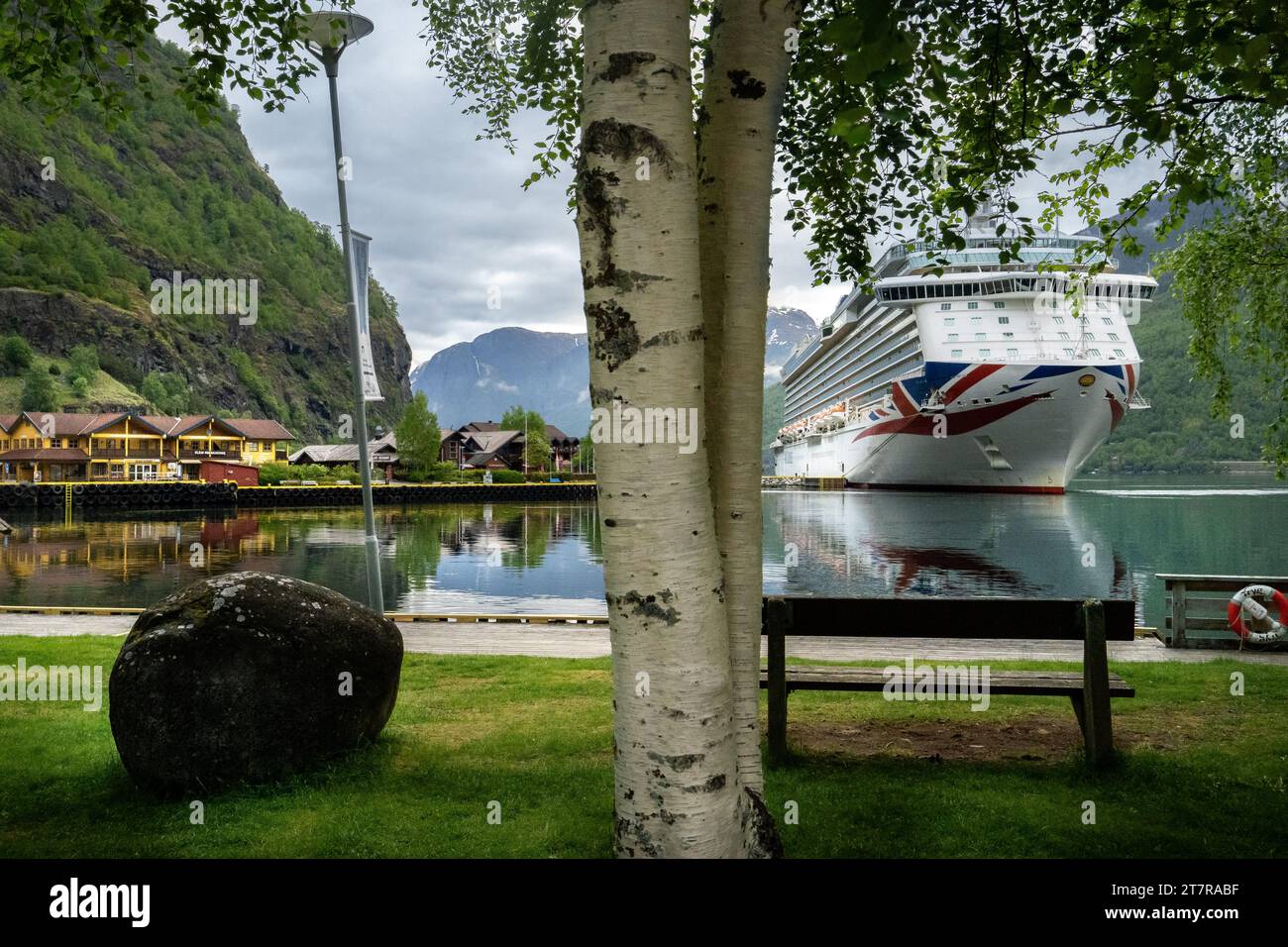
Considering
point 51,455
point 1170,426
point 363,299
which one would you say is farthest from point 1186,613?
point 1170,426

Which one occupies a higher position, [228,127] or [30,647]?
[228,127]

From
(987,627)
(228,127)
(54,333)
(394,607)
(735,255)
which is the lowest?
(394,607)

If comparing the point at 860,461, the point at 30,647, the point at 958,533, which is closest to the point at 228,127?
the point at 860,461

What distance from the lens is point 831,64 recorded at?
5.43m

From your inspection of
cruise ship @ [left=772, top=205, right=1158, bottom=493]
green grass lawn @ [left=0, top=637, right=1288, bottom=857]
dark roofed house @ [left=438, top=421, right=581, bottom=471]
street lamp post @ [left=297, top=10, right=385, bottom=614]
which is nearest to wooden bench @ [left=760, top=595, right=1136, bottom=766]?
green grass lawn @ [left=0, top=637, right=1288, bottom=857]

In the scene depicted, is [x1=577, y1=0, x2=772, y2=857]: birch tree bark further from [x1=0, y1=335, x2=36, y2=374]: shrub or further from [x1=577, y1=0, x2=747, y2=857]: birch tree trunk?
[x1=0, y1=335, x2=36, y2=374]: shrub

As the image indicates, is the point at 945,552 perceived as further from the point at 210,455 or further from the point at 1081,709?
the point at 210,455

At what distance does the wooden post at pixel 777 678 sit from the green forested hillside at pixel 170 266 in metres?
110

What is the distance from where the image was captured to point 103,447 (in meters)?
76.9

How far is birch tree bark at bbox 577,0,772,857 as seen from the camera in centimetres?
300

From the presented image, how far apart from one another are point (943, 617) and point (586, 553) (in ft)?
99.8

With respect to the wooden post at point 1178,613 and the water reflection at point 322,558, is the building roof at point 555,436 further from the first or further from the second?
the wooden post at point 1178,613

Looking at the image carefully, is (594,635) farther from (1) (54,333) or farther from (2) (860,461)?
(1) (54,333)
